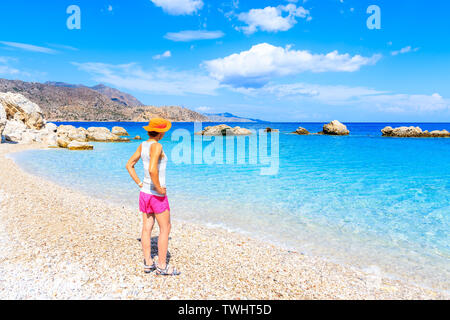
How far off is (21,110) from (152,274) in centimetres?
5112

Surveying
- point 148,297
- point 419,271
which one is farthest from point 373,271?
point 148,297

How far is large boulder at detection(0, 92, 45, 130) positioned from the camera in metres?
42.3

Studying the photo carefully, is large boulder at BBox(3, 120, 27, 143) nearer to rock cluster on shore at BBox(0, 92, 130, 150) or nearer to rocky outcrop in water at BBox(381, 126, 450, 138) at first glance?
rock cluster on shore at BBox(0, 92, 130, 150)

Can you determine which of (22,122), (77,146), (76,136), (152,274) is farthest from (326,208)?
(22,122)

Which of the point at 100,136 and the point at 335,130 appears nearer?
the point at 100,136

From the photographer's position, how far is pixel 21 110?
4359 cm

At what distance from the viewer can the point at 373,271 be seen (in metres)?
5.89

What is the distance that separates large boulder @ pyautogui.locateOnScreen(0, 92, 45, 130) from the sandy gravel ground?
1764 inches

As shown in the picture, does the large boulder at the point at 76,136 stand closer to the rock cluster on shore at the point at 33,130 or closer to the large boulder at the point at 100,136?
the rock cluster on shore at the point at 33,130

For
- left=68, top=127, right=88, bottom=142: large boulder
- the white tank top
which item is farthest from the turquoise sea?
left=68, top=127, right=88, bottom=142: large boulder

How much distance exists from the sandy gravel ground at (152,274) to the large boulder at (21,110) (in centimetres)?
4480

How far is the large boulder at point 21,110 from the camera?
42344 millimetres

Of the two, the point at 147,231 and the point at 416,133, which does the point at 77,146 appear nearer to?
the point at 147,231
